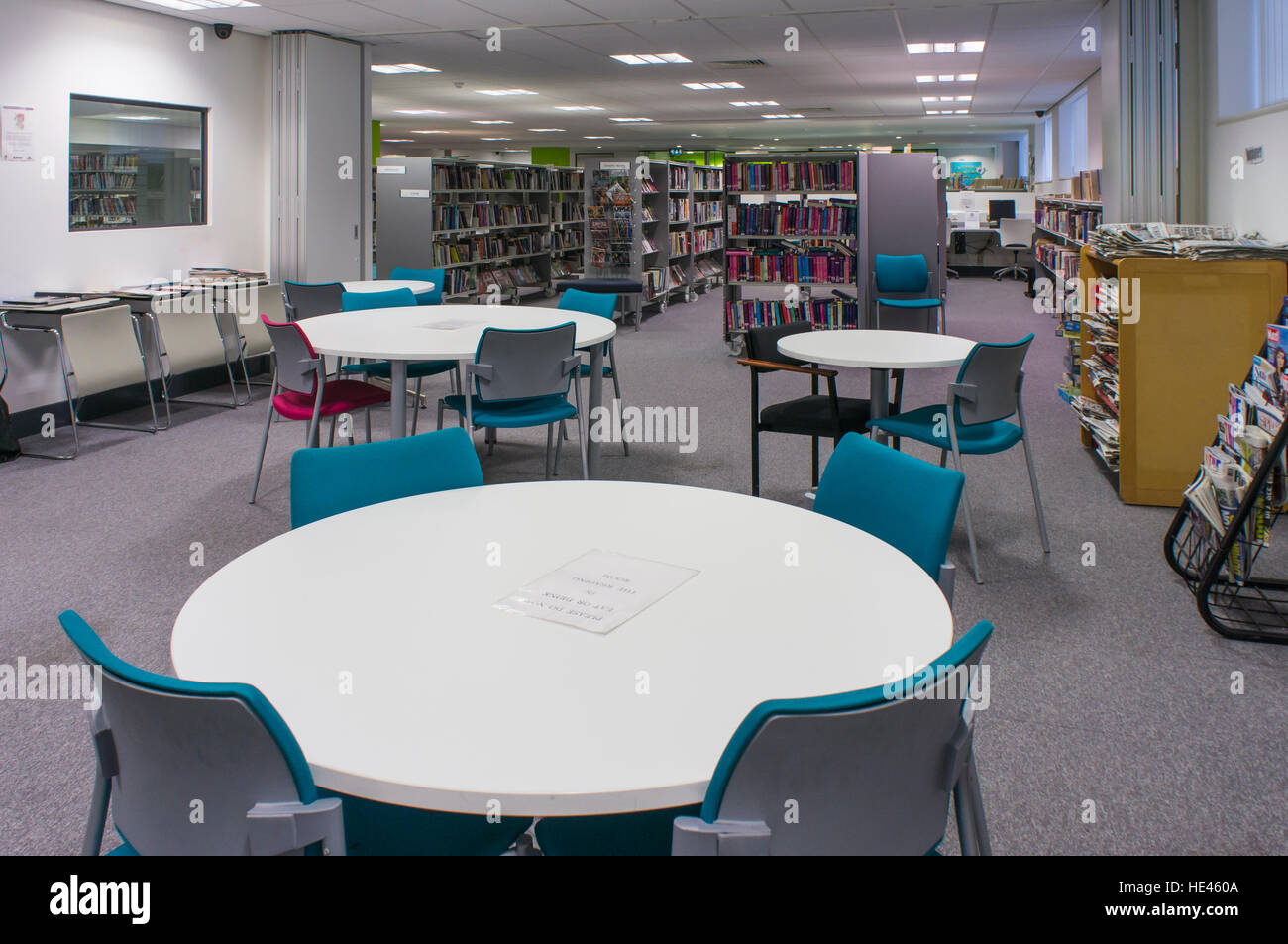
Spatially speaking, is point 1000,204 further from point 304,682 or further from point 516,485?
point 304,682

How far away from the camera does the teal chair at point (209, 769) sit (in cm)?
111

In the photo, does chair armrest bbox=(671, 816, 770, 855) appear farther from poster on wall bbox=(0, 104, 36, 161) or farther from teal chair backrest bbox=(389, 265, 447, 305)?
poster on wall bbox=(0, 104, 36, 161)

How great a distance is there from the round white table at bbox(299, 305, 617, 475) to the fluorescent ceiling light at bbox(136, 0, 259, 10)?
3.19 metres

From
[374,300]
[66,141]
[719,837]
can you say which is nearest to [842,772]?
[719,837]

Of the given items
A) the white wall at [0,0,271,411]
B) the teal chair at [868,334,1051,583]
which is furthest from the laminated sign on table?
the white wall at [0,0,271,411]

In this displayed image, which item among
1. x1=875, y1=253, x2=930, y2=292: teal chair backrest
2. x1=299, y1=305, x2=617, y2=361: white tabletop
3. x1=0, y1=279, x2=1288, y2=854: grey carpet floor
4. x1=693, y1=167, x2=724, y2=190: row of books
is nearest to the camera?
x1=0, y1=279, x2=1288, y2=854: grey carpet floor

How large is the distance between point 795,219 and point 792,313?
0.83 meters

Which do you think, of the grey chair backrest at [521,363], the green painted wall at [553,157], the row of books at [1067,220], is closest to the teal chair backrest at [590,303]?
the grey chair backrest at [521,363]

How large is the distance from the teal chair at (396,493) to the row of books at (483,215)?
30.7 feet

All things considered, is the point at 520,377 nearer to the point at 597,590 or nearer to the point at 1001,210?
the point at 597,590

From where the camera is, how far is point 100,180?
22.1 ft

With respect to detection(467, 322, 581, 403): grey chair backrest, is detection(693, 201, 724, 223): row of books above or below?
above

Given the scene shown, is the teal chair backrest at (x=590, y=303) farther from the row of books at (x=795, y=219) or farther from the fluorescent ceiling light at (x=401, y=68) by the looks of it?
the fluorescent ceiling light at (x=401, y=68)

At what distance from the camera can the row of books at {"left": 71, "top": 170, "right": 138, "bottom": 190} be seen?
21.4 ft
